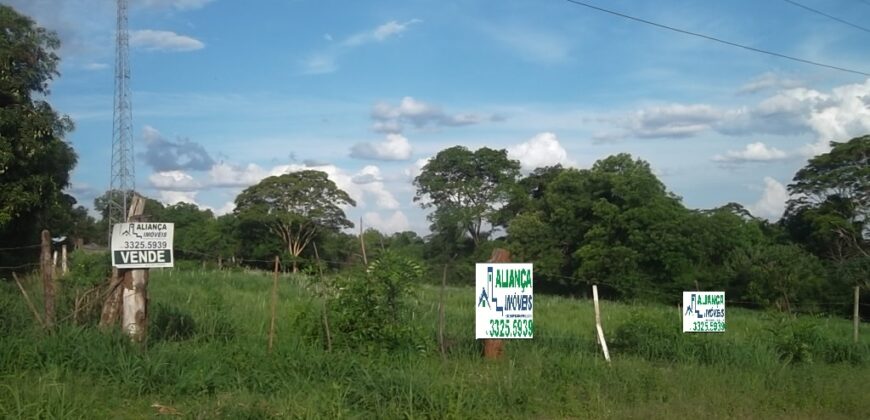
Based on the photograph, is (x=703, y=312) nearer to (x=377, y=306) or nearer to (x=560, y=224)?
(x=377, y=306)

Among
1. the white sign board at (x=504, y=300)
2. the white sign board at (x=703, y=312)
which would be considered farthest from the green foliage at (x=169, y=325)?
the white sign board at (x=703, y=312)

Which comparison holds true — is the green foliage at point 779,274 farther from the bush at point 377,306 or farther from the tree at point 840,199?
the bush at point 377,306

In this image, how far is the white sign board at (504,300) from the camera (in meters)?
11.7

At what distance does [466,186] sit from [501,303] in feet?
174

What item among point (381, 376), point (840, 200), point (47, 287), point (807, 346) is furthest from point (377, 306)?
point (840, 200)

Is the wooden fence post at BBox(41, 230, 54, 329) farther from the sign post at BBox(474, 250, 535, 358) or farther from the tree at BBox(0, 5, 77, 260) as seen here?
the tree at BBox(0, 5, 77, 260)

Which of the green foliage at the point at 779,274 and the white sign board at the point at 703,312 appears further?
the green foliage at the point at 779,274

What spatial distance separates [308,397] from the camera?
8852 millimetres

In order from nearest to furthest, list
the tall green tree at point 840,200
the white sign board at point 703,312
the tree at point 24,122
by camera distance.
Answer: the white sign board at point 703,312, the tree at point 24,122, the tall green tree at point 840,200

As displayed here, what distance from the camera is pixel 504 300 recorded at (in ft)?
38.5

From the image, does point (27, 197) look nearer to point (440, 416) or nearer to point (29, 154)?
point (29, 154)

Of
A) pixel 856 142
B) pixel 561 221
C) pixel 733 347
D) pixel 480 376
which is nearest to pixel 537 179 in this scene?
pixel 561 221

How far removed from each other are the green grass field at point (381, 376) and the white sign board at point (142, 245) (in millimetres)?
1002

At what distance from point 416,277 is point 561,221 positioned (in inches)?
1802
